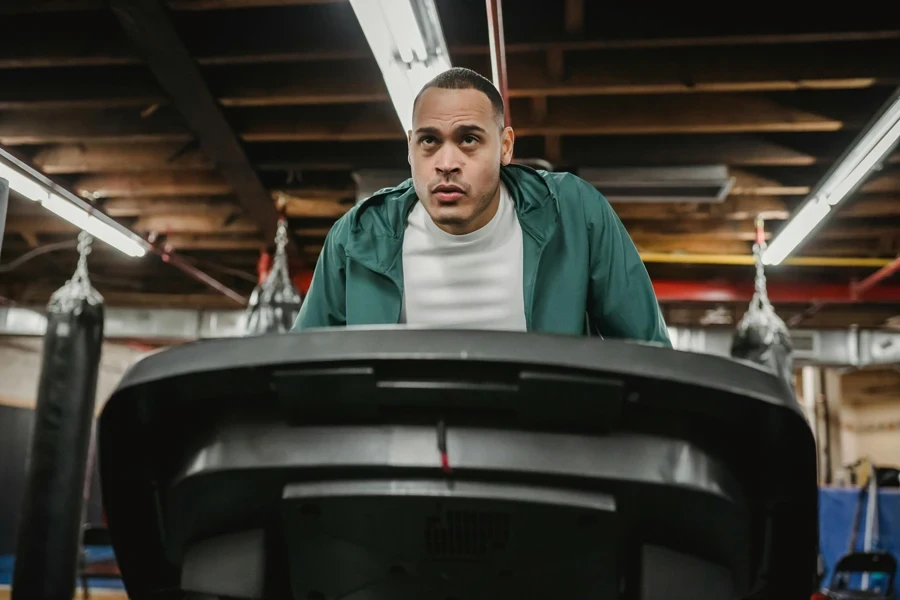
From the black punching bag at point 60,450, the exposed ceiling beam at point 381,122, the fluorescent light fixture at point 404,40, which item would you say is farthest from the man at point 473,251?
the black punching bag at point 60,450

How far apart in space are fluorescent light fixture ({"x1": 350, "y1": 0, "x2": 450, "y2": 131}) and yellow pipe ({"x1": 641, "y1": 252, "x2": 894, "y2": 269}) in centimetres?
283

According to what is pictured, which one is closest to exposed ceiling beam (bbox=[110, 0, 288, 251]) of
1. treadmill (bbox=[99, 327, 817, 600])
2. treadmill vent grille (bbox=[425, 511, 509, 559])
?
treadmill (bbox=[99, 327, 817, 600])

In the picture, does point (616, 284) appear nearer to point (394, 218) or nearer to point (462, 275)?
point (462, 275)

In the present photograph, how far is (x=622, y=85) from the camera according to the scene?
3203 mm

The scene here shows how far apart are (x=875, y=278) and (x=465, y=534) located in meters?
5.48

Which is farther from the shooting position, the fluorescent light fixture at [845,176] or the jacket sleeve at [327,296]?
the fluorescent light fixture at [845,176]

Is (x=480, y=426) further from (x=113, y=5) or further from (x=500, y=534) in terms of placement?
(x=113, y=5)

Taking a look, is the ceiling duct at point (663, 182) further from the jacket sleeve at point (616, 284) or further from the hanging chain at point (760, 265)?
the jacket sleeve at point (616, 284)

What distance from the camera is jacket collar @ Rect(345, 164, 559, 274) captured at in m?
1.05

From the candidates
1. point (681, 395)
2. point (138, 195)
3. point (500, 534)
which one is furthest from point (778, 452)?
point (138, 195)

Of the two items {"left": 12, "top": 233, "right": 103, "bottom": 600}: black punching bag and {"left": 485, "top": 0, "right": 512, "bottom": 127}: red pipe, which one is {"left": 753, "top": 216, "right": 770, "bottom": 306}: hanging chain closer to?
{"left": 485, "top": 0, "right": 512, "bottom": 127}: red pipe

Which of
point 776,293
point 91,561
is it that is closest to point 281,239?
point 91,561

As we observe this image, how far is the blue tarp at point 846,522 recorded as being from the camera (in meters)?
4.73

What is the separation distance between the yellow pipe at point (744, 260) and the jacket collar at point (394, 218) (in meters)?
4.01
